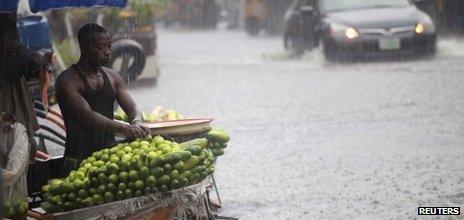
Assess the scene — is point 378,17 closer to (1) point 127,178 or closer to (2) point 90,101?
(2) point 90,101

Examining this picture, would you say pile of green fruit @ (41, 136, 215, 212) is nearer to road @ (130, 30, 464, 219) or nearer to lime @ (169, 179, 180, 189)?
lime @ (169, 179, 180, 189)

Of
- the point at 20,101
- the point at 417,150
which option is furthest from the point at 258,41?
the point at 20,101

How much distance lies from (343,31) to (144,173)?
13.2m

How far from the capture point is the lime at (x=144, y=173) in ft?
18.7

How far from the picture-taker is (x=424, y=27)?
18.4 metres

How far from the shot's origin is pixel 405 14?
61.3 feet

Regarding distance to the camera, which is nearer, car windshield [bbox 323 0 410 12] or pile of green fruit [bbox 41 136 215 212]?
pile of green fruit [bbox 41 136 215 212]

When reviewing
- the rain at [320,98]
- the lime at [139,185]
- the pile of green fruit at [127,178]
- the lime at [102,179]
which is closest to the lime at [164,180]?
the pile of green fruit at [127,178]

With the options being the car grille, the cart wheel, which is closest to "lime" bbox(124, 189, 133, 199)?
the cart wheel

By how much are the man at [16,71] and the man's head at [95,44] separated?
30 centimetres

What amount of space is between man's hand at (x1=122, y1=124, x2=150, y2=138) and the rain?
118cm

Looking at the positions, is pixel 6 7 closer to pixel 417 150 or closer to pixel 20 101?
pixel 20 101

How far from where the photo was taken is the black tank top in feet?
20.6

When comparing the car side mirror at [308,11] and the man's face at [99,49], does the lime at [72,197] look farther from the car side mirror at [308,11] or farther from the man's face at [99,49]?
the car side mirror at [308,11]
